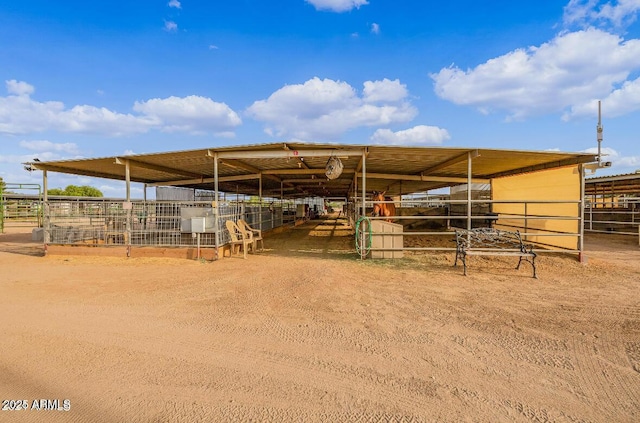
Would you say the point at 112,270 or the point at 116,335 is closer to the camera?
the point at 116,335

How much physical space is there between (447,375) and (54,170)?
13517 millimetres

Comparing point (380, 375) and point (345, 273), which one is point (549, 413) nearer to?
point (380, 375)

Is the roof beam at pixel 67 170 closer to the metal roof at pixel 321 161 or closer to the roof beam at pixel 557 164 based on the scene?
the metal roof at pixel 321 161

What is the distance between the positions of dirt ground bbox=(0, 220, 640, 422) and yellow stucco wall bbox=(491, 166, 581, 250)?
2.51 metres

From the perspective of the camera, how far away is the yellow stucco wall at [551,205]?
334 inches

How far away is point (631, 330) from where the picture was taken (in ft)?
12.2

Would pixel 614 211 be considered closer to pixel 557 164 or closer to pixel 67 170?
pixel 557 164

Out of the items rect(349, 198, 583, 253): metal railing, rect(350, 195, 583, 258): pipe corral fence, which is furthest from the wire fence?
rect(349, 198, 583, 253): metal railing

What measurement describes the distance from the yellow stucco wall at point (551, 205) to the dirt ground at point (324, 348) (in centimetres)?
251

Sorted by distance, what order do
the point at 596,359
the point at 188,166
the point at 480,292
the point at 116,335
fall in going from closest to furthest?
the point at 596,359
the point at 116,335
the point at 480,292
the point at 188,166

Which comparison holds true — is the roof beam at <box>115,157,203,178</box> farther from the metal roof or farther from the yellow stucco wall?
the yellow stucco wall

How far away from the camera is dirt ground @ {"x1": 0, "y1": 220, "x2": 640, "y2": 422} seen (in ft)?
7.73

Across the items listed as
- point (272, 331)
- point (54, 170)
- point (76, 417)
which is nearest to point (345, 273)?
point (272, 331)

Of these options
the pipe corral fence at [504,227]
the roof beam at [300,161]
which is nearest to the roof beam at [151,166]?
the roof beam at [300,161]
